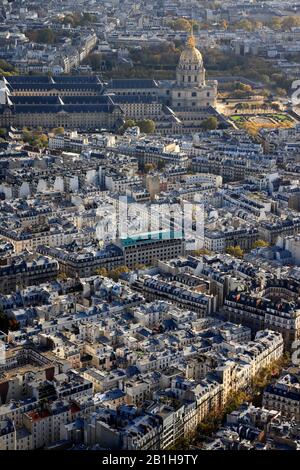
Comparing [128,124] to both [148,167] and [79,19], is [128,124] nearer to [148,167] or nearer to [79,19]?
[148,167]

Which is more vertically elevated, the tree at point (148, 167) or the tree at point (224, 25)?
the tree at point (224, 25)

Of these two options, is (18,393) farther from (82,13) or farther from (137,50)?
(82,13)

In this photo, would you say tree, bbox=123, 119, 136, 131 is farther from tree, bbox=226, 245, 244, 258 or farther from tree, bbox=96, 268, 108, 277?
tree, bbox=96, 268, 108, 277

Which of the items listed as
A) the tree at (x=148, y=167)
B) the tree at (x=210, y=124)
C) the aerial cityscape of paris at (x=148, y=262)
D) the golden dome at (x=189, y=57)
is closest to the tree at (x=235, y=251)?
the aerial cityscape of paris at (x=148, y=262)

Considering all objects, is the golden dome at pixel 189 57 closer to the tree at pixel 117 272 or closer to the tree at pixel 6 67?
the tree at pixel 6 67

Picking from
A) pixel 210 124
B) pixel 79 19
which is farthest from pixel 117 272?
pixel 79 19
